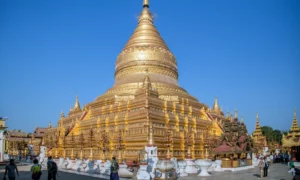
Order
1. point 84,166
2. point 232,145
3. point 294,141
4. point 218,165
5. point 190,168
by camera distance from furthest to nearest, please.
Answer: point 294,141 → point 232,145 → point 218,165 → point 84,166 → point 190,168

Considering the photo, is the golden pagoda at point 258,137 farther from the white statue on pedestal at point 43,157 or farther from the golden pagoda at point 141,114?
the white statue on pedestal at point 43,157

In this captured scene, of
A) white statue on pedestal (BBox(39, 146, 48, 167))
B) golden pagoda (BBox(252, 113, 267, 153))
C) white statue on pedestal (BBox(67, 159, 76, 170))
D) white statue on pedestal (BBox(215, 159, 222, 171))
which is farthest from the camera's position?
golden pagoda (BBox(252, 113, 267, 153))

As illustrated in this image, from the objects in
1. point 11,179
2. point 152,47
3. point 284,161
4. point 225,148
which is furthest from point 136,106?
point 284,161

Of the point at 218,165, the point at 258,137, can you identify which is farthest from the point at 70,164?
the point at 258,137

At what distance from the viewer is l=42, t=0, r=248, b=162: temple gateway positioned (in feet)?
86.7

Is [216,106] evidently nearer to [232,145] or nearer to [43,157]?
[232,145]

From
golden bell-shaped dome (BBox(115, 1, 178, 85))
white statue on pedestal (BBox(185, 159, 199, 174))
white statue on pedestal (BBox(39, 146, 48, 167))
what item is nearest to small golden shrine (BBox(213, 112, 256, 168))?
white statue on pedestal (BBox(185, 159, 199, 174))

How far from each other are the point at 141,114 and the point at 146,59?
13.3 meters

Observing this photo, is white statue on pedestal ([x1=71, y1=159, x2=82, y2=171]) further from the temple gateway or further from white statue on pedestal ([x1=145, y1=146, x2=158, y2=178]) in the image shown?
white statue on pedestal ([x1=145, y1=146, x2=158, y2=178])

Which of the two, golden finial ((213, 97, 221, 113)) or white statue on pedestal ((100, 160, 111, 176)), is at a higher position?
golden finial ((213, 97, 221, 113))

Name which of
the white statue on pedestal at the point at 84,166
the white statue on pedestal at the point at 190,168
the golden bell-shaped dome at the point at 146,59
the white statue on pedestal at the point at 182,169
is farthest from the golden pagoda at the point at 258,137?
the white statue on pedestal at the point at 84,166

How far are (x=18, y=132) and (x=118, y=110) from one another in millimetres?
50457

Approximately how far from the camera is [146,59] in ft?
127

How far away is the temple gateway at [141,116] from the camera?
2642cm
